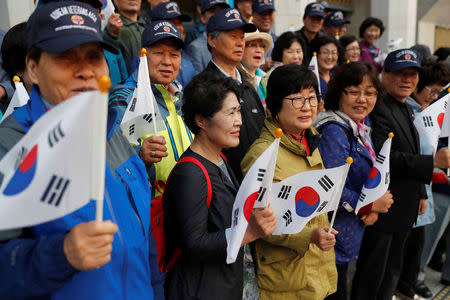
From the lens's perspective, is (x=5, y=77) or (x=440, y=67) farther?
(x=440, y=67)

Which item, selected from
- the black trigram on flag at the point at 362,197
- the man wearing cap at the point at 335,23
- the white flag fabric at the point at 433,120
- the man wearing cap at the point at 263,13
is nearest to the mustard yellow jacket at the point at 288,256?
the black trigram on flag at the point at 362,197

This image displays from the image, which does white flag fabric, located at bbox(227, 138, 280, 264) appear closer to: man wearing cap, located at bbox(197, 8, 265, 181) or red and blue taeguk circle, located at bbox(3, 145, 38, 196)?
red and blue taeguk circle, located at bbox(3, 145, 38, 196)

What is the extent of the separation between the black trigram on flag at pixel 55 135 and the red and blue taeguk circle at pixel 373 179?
2.32 metres

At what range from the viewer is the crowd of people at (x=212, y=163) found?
141 centimetres

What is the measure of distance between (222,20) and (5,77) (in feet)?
6.11

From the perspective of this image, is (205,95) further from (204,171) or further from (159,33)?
(159,33)

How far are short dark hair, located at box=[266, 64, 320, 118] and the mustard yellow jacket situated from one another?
267 millimetres

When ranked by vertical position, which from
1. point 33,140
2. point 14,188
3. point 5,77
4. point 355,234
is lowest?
point 355,234

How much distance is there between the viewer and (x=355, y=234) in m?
3.11

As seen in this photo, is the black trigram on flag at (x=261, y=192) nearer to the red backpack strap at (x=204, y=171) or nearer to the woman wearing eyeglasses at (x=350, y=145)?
the red backpack strap at (x=204, y=171)

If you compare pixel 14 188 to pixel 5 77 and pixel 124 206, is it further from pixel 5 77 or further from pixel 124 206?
pixel 5 77

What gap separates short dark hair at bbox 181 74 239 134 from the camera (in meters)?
2.28

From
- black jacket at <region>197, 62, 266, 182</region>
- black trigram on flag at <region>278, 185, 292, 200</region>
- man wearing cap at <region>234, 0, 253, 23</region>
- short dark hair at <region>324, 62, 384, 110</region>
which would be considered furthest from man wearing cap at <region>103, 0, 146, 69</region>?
black trigram on flag at <region>278, 185, 292, 200</region>

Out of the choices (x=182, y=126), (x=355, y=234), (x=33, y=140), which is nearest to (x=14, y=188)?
(x=33, y=140)
